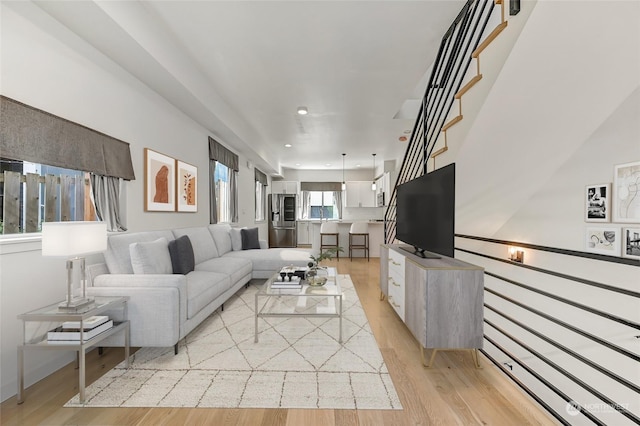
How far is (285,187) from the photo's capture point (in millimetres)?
10422

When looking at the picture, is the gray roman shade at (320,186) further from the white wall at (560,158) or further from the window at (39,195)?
the window at (39,195)

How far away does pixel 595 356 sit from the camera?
3299 mm

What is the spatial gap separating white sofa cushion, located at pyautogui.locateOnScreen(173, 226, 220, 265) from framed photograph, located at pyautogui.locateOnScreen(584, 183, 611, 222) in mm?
4522

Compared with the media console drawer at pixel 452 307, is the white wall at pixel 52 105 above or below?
above

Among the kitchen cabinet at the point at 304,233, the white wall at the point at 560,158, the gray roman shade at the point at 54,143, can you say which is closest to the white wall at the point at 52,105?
the gray roman shade at the point at 54,143

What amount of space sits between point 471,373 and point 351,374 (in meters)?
0.89

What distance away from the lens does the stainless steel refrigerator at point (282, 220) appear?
386 inches

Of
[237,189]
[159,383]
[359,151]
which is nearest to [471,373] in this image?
[159,383]

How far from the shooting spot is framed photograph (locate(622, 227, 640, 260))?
2.65 metres

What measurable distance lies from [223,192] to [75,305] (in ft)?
13.9

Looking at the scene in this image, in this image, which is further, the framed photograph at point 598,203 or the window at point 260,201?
the window at point 260,201

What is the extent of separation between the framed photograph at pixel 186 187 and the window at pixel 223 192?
1265 mm

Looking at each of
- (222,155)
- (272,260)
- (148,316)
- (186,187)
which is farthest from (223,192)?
(148,316)

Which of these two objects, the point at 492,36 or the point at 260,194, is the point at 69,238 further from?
the point at 260,194
